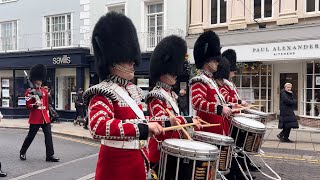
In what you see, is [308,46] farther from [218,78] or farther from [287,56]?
[218,78]

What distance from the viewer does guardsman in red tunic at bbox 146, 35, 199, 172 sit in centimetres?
445

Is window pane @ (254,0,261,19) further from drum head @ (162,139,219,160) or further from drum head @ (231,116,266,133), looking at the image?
drum head @ (162,139,219,160)

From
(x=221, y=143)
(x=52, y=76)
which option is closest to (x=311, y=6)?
(x=221, y=143)

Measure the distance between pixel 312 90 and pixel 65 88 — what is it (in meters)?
12.0

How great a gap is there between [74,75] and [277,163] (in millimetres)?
13398

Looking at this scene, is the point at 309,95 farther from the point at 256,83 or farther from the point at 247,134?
the point at 247,134

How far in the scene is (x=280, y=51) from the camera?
14.8 m

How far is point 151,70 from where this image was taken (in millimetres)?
4934

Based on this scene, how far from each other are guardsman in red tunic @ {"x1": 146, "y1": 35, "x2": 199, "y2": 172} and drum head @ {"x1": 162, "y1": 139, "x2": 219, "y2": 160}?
0.30 meters

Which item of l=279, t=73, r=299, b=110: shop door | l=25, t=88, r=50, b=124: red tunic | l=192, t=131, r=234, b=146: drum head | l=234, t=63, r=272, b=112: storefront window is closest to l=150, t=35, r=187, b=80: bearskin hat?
l=192, t=131, r=234, b=146: drum head

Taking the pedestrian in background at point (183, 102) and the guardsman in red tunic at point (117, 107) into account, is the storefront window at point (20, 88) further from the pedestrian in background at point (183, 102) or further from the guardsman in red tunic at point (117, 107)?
the guardsman in red tunic at point (117, 107)

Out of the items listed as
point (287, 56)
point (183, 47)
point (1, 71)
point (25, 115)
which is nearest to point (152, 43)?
point (287, 56)

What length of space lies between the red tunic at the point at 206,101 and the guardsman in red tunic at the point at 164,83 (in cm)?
64

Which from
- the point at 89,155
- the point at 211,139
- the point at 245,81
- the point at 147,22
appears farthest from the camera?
the point at 147,22
